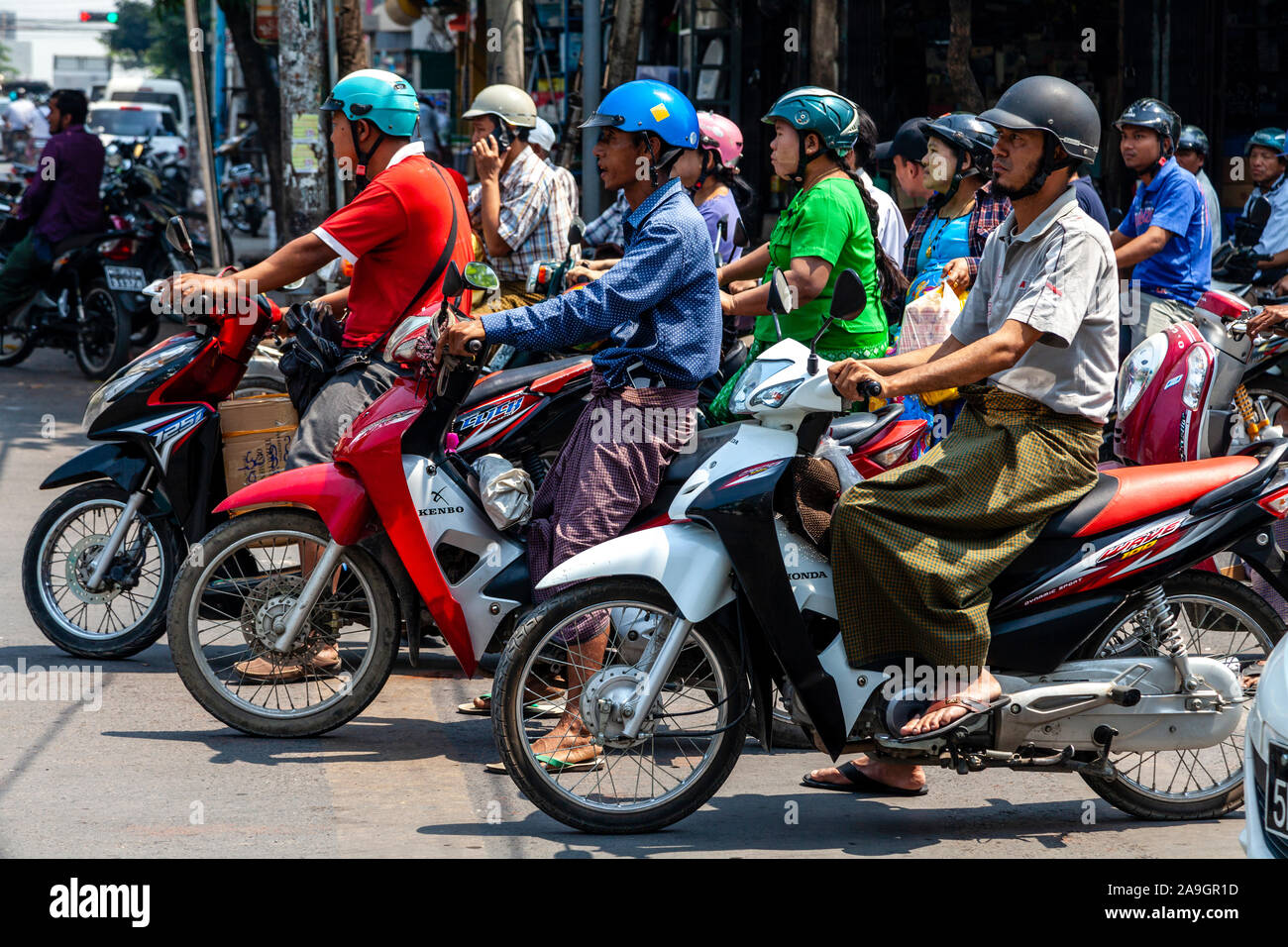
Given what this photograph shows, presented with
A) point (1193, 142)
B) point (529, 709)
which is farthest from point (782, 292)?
point (1193, 142)

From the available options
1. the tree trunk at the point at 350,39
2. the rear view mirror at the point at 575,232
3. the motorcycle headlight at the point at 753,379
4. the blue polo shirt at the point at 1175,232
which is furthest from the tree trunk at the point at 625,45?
the motorcycle headlight at the point at 753,379

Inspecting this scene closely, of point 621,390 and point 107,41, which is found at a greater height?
point 107,41

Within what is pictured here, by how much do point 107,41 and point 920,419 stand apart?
95316 mm

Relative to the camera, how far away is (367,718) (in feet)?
17.3

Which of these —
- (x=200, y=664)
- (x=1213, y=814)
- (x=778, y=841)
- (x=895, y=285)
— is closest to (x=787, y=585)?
(x=778, y=841)

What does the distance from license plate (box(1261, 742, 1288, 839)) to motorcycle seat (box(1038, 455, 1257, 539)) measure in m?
1.04

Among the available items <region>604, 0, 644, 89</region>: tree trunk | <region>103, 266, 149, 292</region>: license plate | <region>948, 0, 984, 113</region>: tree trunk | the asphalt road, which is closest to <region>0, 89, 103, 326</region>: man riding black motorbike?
<region>103, 266, 149, 292</region>: license plate

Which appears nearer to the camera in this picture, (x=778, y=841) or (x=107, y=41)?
(x=778, y=841)

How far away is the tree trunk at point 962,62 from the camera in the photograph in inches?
420

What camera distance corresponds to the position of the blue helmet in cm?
454

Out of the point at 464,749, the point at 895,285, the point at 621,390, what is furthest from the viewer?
the point at 895,285

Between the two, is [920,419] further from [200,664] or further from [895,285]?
[200,664]

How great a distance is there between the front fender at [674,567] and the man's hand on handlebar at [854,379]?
51 cm

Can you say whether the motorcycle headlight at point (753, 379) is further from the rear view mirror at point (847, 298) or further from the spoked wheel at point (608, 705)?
the spoked wheel at point (608, 705)
